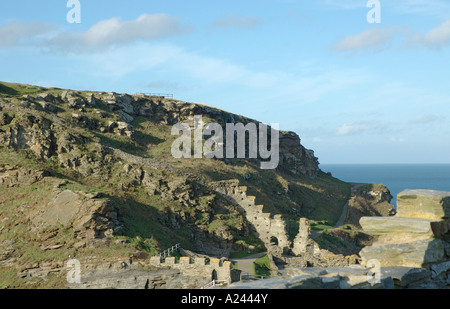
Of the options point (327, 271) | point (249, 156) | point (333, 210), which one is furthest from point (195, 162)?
point (327, 271)

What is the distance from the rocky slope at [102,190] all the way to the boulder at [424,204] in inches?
951

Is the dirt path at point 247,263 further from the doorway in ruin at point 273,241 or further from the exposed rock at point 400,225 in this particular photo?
the exposed rock at point 400,225

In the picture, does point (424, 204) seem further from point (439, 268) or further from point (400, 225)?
point (439, 268)

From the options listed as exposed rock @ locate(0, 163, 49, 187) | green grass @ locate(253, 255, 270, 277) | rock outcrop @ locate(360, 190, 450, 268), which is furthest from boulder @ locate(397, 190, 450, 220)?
exposed rock @ locate(0, 163, 49, 187)

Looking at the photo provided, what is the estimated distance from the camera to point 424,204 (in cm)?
1055

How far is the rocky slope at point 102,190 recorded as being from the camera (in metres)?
32.8

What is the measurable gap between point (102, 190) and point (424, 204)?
32.2 meters

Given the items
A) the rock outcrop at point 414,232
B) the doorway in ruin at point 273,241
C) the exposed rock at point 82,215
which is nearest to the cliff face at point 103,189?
the exposed rock at point 82,215

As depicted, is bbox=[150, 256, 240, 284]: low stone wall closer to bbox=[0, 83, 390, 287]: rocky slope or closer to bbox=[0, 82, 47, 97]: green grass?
bbox=[0, 83, 390, 287]: rocky slope

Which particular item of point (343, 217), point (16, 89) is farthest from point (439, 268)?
point (16, 89)
